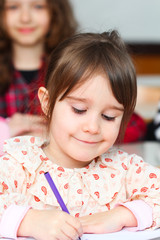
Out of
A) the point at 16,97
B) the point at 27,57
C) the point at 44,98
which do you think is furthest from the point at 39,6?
the point at 44,98

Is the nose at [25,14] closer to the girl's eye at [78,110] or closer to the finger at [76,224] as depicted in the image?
the girl's eye at [78,110]

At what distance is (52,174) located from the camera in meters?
0.75

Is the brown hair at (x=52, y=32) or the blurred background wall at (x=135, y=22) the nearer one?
the brown hair at (x=52, y=32)

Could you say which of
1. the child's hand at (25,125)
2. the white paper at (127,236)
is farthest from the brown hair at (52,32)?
the white paper at (127,236)

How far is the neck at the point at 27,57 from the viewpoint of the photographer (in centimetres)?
159

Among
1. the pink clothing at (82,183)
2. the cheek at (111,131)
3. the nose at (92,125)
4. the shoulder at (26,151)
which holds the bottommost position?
the pink clothing at (82,183)

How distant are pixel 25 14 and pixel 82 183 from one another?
893 millimetres

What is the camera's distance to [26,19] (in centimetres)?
148

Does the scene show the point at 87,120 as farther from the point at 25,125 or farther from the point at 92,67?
the point at 25,125

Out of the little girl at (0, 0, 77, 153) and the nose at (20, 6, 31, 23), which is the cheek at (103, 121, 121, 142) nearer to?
the little girl at (0, 0, 77, 153)

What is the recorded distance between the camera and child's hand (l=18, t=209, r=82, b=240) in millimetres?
621

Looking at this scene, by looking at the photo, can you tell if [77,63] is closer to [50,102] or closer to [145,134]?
[50,102]

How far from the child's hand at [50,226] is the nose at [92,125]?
147 mm

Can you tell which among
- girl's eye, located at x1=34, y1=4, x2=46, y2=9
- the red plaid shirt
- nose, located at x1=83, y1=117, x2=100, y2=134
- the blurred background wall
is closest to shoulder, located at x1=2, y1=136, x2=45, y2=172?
nose, located at x1=83, y1=117, x2=100, y2=134
